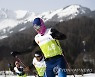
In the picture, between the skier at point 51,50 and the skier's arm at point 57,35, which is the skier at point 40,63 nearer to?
the skier at point 51,50

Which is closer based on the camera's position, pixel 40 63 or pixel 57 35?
pixel 57 35

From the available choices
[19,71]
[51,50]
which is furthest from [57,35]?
[19,71]

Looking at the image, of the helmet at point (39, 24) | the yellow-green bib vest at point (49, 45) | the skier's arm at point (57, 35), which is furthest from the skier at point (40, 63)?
the skier's arm at point (57, 35)

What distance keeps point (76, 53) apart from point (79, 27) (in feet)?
177

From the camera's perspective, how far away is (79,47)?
502 ft

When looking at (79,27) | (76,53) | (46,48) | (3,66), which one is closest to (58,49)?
(46,48)

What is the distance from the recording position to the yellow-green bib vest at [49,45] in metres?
6.52

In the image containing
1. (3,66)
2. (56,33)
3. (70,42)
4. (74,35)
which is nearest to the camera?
(56,33)

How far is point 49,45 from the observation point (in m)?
6.62

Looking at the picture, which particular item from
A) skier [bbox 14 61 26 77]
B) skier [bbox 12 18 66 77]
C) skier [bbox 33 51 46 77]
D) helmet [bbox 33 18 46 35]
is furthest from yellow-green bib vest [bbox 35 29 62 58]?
skier [bbox 14 61 26 77]

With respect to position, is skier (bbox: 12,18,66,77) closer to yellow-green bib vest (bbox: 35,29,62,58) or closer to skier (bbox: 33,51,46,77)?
yellow-green bib vest (bbox: 35,29,62,58)

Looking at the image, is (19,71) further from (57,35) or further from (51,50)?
(57,35)

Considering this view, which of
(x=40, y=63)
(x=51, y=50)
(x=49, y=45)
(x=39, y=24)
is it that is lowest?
(x=40, y=63)

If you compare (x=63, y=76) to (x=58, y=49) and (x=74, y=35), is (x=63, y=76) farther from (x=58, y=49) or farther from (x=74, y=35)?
(x=74, y=35)
